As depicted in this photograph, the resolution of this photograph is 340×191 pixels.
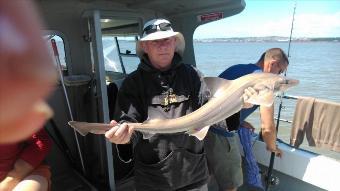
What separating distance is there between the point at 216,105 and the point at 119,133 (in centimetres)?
78

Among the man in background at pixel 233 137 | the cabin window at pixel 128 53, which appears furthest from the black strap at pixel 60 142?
the man in background at pixel 233 137

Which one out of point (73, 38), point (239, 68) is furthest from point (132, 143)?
point (73, 38)

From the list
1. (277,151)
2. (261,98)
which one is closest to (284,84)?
(261,98)

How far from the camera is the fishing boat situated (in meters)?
4.56

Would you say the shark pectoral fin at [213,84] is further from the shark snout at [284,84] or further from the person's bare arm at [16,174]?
the person's bare arm at [16,174]

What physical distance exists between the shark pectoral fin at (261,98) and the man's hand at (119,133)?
0.99 metres

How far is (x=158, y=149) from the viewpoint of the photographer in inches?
113

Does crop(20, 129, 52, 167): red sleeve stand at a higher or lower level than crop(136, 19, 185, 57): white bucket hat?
lower

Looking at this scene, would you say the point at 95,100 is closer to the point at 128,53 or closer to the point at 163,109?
the point at 128,53

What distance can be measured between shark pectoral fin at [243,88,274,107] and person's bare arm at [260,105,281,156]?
3.00 feet

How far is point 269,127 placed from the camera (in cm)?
426

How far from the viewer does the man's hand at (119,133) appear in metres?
2.65

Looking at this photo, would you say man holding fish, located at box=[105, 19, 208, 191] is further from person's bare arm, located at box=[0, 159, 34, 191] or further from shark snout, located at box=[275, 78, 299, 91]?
person's bare arm, located at box=[0, 159, 34, 191]

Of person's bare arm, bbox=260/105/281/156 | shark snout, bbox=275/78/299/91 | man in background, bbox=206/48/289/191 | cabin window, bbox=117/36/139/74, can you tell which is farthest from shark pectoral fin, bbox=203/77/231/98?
cabin window, bbox=117/36/139/74
